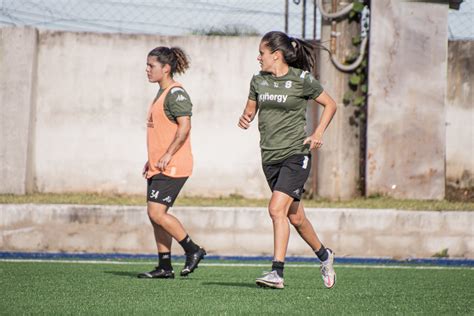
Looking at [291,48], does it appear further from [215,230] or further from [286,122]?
[215,230]

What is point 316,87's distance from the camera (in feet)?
25.7

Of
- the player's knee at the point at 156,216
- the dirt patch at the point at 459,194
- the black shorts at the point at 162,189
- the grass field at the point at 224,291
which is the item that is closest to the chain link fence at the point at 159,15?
the dirt patch at the point at 459,194

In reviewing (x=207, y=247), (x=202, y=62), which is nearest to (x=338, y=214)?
(x=207, y=247)

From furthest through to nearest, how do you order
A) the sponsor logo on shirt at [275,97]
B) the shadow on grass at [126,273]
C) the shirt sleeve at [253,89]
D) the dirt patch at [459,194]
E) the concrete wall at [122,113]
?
1. the dirt patch at [459,194]
2. the concrete wall at [122,113]
3. the shadow on grass at [126,273]
4. the shirt sleeve at [253,89]
5. the sponsor logo on shirt at [275,97]

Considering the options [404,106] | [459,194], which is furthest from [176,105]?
[459,194]

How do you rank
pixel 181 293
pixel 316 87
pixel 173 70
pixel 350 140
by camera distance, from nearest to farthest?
pixel 181 293, pixel 316 87, pixel 173 70, pixel 350 140

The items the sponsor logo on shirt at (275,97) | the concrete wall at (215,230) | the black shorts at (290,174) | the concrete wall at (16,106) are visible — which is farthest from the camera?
the concrete wall at (16,106)

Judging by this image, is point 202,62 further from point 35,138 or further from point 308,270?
point 308,270

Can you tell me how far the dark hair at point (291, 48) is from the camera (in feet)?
25.6

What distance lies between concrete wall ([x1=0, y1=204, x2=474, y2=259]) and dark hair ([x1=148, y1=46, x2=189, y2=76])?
3.01 m

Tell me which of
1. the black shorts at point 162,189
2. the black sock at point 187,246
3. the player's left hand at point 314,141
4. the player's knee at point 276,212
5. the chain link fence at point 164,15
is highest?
the chain link fence at point 164,15

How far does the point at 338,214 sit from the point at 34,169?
4.07 metres

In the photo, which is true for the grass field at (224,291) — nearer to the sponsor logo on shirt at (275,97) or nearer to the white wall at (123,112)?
the sponsor logo on shirt at (275,97)

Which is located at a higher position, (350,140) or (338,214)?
(350,140)
